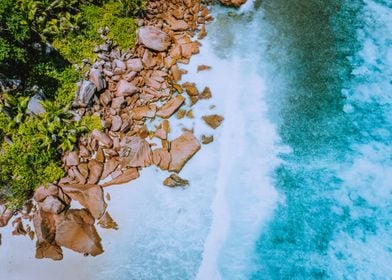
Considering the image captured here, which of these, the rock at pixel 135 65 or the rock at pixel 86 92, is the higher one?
the rock at pixel 135 65

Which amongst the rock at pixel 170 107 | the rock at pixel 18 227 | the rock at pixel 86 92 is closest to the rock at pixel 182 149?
the rock at pixel 170 107

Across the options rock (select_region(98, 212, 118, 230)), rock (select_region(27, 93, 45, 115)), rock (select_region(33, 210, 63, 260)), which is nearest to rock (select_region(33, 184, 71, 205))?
rock (select_region(33, 210, 63, 260))

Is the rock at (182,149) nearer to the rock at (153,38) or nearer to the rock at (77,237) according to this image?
the rock at (77,237)

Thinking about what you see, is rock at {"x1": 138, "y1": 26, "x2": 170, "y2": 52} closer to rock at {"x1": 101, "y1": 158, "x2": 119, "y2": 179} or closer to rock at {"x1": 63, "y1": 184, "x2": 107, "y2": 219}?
rock at {"x1": 101, "y1": 158, "x2": 119, "y2": 179}

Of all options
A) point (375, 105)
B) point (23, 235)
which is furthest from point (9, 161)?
point (375, 105)

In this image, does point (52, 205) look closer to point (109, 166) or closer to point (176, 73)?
point (109, 166)

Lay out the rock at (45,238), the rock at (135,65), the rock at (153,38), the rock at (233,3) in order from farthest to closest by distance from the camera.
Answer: the rock at (233,3) < the rock at (153,38) < the rock at (135,65) < the rock at (45,238)

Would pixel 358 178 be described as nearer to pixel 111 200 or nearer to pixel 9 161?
pixel 111 200
